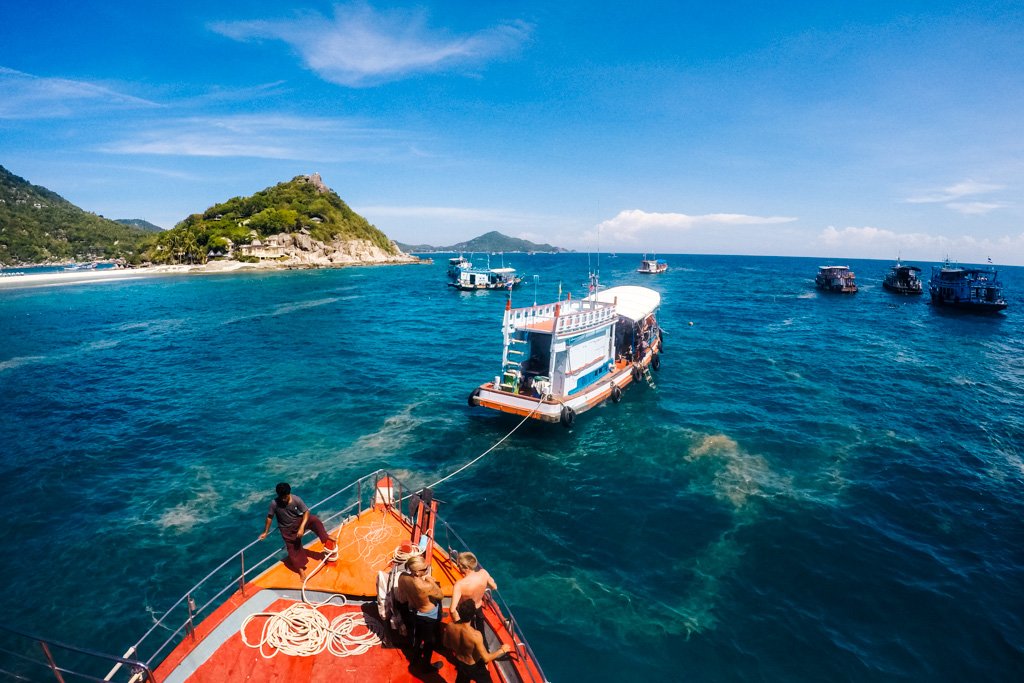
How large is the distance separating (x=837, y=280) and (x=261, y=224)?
509ft

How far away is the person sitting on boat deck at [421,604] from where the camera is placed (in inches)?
252

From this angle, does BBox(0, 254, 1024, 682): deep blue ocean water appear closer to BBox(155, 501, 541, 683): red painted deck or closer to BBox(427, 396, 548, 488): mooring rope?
BBox(427, 396, 548, 488): mooring rope

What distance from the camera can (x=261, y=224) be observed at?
136 m

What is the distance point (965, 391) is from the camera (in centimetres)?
3198

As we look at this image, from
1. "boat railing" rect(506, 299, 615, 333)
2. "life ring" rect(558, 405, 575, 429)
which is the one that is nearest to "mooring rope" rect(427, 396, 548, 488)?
"life ring" rect(558, 405, 575, 429)

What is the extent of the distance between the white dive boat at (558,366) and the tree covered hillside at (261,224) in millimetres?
133680

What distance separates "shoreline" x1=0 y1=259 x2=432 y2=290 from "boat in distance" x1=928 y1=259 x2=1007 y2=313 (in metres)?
144

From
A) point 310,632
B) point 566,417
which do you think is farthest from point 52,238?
point 310,632

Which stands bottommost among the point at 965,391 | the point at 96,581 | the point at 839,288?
the point at 96,581

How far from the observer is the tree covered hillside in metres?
130

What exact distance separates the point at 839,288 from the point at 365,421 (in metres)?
102

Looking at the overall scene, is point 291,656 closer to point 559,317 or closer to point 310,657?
point 310,657

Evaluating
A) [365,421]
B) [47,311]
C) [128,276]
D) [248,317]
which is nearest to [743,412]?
[365,421]

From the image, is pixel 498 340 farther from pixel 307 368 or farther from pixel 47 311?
pixel 47 311
